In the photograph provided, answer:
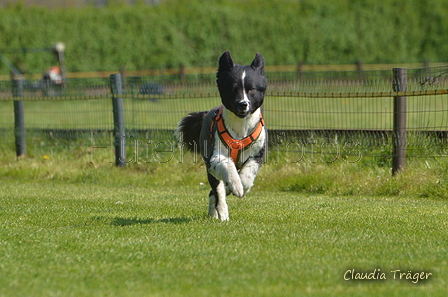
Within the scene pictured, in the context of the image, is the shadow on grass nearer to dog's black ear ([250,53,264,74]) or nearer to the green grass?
dog's black ear ([250,53,264,74])

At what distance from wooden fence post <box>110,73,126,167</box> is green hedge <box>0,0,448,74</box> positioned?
2133 cm

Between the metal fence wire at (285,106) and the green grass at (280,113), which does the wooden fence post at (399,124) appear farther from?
the green grass at (280,113)

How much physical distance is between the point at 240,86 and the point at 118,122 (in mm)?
5929

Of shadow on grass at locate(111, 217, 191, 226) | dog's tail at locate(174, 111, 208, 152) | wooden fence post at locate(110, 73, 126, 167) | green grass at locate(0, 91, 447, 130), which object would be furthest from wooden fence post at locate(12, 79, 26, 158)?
shadow on grass at locate(111, 217, 191, 226)

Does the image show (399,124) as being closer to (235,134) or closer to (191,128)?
(191,128)

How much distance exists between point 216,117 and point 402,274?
303cm

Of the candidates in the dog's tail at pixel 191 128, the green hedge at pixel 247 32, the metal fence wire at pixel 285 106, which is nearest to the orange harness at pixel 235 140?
the dog's tail at pixel 191 128

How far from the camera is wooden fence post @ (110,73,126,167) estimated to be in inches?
465

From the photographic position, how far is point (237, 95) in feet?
20.8

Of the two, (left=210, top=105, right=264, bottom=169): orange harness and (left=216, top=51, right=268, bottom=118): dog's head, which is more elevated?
(left=216, top=51, right=268, bottom=118): dog's head

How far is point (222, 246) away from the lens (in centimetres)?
533

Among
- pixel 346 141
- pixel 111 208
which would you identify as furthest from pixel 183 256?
pixel 346 141

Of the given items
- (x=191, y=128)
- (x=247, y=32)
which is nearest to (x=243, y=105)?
(x=191, y=128)

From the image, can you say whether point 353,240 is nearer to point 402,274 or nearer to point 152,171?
point 402,274
